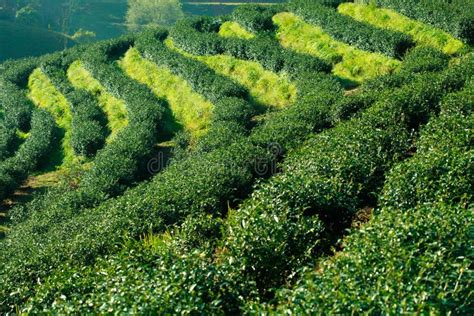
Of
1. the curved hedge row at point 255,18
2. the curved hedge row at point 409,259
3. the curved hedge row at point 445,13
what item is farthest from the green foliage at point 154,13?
the curved hedge row at point 409,259

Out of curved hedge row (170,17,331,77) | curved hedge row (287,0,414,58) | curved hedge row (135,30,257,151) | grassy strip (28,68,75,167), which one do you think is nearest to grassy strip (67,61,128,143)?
grassy strip (28,68,75,167)

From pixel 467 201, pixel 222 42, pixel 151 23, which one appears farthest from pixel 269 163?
pixel 151 23

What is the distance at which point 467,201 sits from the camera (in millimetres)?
14430

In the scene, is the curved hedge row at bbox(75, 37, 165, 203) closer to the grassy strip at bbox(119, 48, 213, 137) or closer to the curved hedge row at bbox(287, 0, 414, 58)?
the grassy strip at bbox(119, 48, 213, 137)

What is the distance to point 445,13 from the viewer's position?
122 ft

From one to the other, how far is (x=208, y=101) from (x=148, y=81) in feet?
32.0

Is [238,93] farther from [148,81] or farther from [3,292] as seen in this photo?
[3,292]

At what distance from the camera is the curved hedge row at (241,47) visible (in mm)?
39594

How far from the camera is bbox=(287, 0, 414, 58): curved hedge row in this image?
37344 millimetres

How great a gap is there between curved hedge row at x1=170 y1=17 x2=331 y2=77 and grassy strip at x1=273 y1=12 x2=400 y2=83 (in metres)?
1.13

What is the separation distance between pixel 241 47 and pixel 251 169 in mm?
22205

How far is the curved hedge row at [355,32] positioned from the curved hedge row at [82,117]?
1936 cm

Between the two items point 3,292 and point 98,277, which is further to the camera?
point 3,292

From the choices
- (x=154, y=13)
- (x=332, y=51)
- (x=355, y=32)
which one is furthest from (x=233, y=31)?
(x=154, y=13)
